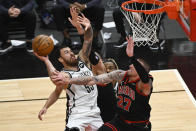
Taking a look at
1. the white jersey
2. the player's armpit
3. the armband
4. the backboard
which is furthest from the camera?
the armband

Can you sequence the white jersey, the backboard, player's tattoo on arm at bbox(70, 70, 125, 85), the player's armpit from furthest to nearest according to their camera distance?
the white jersey, the backboard, player's tattoo on arm at bbox(70, 70, 125, 85), the player's armpit

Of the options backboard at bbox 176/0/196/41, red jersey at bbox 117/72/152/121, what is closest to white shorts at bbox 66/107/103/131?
red jersey at bbox 117/72/152/121

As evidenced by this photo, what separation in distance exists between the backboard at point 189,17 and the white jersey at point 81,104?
1310 mm

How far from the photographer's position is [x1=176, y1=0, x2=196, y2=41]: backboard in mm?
4504

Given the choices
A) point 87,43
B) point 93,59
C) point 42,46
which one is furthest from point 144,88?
point 42,46

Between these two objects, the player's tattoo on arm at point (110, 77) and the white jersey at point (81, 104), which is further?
the white jersey at point (81, 104)

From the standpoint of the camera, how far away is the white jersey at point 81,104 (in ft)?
15.1

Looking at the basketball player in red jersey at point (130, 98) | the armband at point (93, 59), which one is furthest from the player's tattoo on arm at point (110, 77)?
the armband at point (93, 59)

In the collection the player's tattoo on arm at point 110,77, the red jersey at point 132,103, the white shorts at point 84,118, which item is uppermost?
the player's tattoo on arm at point 110,77

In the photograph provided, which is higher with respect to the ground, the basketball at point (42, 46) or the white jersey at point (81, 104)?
the basketball at point (42, 46)

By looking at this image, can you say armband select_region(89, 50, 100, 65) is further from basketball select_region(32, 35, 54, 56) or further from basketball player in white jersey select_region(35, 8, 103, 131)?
basketball select_region(32, 35, 54, 56)

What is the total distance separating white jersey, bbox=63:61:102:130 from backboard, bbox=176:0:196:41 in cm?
131

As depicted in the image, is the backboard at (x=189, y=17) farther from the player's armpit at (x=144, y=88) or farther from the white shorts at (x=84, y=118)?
the white shorts at (x=84, y=118)

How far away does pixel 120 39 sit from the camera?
8859mm
